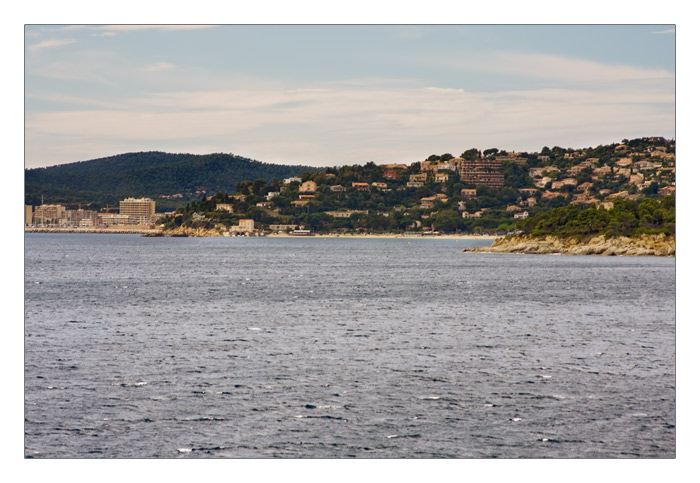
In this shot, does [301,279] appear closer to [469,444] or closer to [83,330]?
[83,330]

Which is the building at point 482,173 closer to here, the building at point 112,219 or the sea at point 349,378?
the building at point 112,219

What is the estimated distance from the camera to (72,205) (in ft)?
412

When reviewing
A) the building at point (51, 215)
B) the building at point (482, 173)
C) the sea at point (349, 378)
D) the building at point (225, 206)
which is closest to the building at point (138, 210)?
the building at point (225, 206)

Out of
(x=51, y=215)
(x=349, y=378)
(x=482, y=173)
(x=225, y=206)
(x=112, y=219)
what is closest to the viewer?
(x=349, y=378)

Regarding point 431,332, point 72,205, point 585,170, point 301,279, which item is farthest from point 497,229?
point 431,332

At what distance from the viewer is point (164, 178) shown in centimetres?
14962

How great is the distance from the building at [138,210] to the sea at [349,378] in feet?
414

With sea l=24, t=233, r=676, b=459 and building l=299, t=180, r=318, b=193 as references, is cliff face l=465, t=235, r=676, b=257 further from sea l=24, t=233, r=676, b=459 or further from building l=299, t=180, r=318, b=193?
building l=299, t=180, r=318, b=193

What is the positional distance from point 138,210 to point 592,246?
4320 inches

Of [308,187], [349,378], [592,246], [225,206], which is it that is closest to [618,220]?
[592,246]

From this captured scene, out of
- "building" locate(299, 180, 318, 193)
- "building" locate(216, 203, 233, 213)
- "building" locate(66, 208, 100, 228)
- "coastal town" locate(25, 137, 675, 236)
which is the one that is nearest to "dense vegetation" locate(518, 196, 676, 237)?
"coastal town" locate(25, 137, 675, 236)

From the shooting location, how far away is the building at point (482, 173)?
6895 inches

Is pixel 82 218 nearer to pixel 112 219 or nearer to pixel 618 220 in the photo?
pixel 112 219
